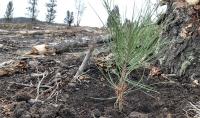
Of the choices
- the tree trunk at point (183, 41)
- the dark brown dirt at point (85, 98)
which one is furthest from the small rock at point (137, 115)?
the tree trunk at point (183, 41)

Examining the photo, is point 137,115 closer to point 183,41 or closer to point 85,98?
point 85,98

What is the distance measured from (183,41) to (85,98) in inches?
50.2

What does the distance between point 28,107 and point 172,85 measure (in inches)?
52.8

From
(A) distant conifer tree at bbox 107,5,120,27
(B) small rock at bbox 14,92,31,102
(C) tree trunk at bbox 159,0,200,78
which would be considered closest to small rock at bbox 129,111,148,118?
(A) distant conifer tree at bbox 107,5,120,27

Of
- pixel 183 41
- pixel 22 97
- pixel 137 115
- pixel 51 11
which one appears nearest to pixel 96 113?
pixel 137 115

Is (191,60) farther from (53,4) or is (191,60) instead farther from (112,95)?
(53,4)

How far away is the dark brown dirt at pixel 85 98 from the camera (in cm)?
302

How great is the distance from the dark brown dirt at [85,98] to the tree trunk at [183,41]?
14 cm

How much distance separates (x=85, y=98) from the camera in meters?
3.34

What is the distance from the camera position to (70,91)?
346 centimetres

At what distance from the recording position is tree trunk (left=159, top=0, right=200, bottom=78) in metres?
3.93

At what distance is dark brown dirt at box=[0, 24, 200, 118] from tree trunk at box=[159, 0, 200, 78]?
14 centimetres

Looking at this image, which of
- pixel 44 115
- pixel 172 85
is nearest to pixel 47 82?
pixel 44 115

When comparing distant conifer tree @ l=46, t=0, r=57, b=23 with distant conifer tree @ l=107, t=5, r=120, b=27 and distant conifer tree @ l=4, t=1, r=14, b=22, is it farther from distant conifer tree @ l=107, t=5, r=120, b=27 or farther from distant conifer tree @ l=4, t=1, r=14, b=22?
distant conifer tree @ l=107, t=5, r=120, b=27
